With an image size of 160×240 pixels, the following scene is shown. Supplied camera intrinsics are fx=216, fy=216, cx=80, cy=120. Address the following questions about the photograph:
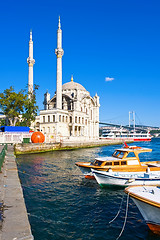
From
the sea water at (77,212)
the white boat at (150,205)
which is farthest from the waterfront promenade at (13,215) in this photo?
the white boat at (150,205)

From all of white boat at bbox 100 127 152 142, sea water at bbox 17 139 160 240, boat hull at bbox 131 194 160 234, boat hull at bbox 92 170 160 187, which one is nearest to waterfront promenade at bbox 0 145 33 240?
sea water at bbox 17 139 160 240

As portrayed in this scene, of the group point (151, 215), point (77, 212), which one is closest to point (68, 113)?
point (77, 212)

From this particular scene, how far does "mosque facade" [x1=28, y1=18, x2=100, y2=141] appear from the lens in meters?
64.1

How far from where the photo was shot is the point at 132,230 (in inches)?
359

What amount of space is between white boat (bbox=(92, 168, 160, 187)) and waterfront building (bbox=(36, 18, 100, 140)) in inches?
1562

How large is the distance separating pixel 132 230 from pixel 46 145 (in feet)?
113

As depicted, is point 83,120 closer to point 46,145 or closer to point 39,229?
point 46,145

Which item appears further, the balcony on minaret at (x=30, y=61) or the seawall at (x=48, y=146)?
the balcony on minaret at (x=30, y=61)

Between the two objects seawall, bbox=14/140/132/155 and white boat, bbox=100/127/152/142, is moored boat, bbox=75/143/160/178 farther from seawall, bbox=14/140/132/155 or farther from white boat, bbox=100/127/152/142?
white boat, bbox=100/127/152/142

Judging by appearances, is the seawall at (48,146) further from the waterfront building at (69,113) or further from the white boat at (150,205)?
the white boat at (150,205)

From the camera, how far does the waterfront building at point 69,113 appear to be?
64188 mm

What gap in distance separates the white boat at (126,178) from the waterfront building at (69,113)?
39663mm

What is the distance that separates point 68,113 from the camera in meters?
71.9

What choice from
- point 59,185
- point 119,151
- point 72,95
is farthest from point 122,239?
point 72,95
